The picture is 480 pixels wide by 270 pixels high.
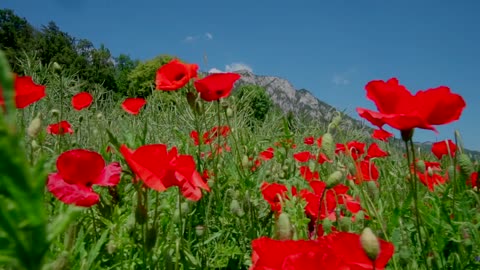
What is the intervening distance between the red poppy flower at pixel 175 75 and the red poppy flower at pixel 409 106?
791 mm

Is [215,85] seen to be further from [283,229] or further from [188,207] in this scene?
[283,229]

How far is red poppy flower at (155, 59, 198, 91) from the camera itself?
1.71 m

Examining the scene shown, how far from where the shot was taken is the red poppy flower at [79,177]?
97 centimetres

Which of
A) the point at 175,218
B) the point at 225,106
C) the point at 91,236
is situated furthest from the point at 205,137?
the point at 175,218

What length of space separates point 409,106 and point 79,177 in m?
0.77

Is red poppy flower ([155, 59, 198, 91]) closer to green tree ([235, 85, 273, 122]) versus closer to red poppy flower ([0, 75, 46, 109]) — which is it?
red poppy flower ([0, 75, 46, 109])

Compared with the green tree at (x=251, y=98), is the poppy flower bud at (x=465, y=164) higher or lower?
lower

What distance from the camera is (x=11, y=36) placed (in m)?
30.3

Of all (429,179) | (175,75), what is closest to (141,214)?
(175,75)

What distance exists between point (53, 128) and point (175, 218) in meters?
1.26

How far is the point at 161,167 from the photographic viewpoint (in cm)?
93

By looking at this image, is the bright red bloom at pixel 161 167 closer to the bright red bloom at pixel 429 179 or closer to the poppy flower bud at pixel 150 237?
the poppy flower bud at pixel 150 237

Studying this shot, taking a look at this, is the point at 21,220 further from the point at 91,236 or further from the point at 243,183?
the point at 243,183

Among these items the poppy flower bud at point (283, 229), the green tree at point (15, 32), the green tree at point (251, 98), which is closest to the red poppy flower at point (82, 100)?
the poppy flower bud at point (283, 229)
